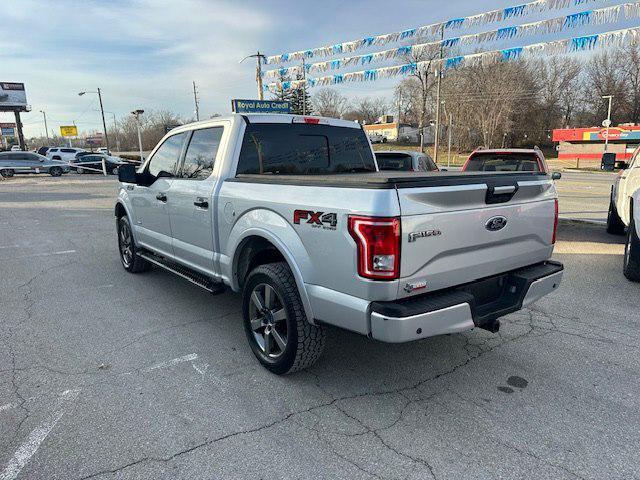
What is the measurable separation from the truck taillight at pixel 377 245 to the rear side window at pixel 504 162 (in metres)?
6.77

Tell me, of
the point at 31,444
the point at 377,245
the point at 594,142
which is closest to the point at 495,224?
the point at 377,245

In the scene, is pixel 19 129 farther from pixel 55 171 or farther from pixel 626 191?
pixel 626 191

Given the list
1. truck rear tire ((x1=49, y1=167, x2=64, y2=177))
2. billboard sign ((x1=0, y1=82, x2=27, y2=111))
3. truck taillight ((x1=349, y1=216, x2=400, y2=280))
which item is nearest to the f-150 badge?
truck taillight ((x1=349, y1=216, x2=400, y2=280))

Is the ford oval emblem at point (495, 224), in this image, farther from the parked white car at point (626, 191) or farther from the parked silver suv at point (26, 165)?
the parked silver suv at point (26, 165)

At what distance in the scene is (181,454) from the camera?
2.54 meters

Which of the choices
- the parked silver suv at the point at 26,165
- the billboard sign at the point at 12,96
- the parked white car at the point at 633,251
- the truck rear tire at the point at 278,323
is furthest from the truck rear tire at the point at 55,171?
the billboard sign at the point at 12,96

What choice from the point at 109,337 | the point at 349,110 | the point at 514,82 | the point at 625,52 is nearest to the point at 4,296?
the point at 109,337

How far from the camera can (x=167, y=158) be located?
505 cm

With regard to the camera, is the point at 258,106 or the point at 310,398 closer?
the point at 310,398

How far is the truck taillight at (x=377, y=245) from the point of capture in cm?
249

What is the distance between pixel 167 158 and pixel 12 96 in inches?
2733

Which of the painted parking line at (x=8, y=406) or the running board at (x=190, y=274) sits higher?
the running board at (x=190, y=274)

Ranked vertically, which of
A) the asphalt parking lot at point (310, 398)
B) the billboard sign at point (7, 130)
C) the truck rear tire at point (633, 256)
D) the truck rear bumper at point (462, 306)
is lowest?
the asphalt parking lot at point (310, 398)

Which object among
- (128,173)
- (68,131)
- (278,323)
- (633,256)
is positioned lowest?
(633,256)
